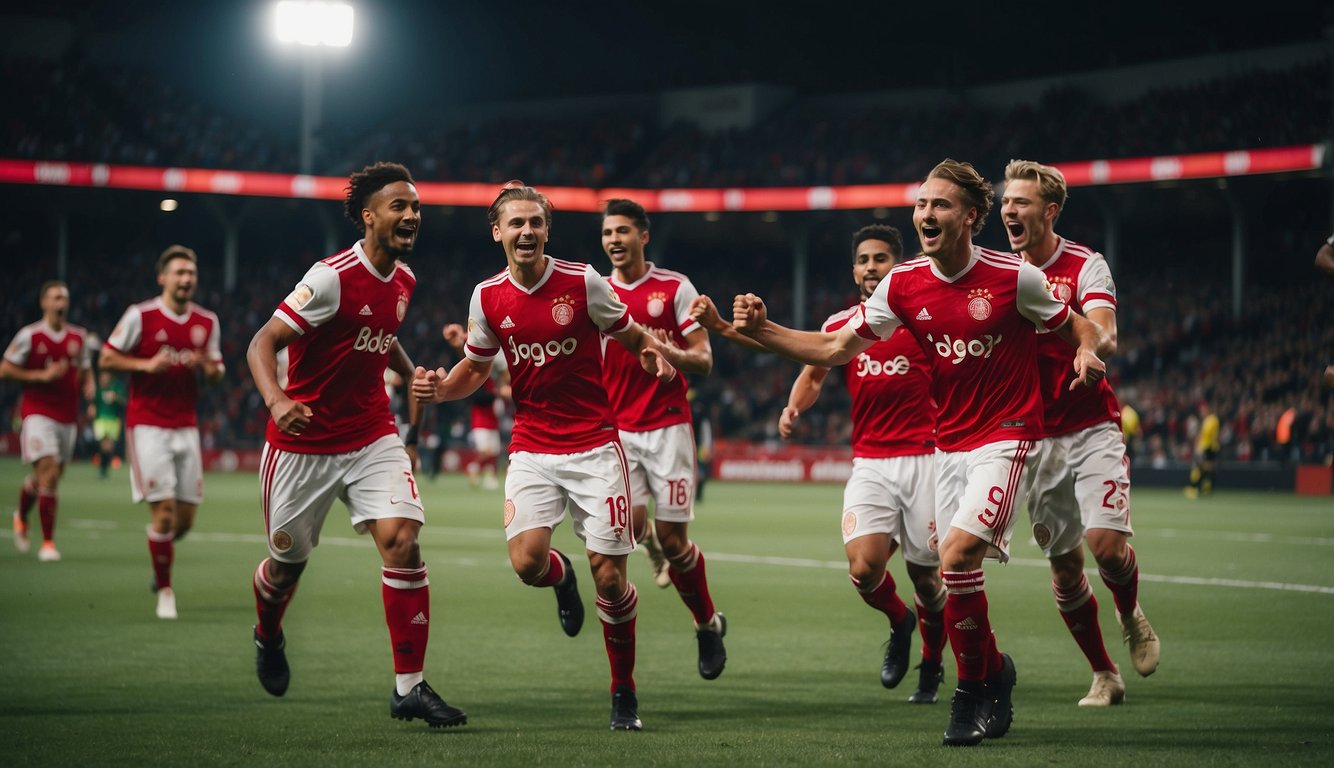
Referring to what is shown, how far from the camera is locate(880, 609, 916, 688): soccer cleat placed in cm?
850

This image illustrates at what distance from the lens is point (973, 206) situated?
704cm

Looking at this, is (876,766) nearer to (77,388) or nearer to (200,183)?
(77,388)

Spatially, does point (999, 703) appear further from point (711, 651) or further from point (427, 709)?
point (427, 709)

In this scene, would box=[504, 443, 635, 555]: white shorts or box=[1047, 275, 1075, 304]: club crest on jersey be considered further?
box=[1047, 275, 1075, 304]: club crest on jersey

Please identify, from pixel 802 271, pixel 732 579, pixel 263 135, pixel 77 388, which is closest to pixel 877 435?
pixel 732 579

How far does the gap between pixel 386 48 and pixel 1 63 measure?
13.9m

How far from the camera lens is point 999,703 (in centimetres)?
696

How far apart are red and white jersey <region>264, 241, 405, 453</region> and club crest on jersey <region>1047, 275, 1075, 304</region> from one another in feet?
11.0

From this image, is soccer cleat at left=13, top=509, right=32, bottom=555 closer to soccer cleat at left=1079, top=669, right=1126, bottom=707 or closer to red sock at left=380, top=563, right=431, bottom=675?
red sock at left=380, top=563, right=431, bottom=675

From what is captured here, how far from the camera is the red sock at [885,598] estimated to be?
8596 mm

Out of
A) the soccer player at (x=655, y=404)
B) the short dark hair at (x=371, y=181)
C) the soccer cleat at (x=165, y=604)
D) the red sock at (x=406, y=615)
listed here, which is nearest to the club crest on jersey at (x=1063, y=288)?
the soccer player at (x=655, y=404)

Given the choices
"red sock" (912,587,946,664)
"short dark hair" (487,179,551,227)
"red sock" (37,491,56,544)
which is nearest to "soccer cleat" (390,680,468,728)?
"short dark hair" (487,179,551,227)

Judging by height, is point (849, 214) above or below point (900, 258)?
above

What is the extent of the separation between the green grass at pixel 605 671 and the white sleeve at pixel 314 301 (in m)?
1.91
